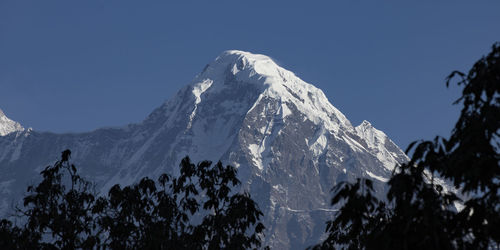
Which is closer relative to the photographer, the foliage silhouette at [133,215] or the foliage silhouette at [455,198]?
the foliage silhouette at [455,198]

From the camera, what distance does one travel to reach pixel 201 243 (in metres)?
30.7

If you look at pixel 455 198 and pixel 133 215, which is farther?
pixel 133 215

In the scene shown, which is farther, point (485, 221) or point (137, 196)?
point (137, 196)

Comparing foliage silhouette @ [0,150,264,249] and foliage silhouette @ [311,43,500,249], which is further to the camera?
foliage silhouette @ [0,150,264,249]

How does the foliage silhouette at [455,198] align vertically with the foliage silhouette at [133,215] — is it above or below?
below

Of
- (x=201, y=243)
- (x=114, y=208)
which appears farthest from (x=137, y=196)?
(x=201, y=243)

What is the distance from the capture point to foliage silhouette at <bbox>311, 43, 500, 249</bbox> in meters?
13.4

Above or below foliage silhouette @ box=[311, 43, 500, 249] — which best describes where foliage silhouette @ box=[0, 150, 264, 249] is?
above

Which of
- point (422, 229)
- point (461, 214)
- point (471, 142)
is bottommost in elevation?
point (422, 229)

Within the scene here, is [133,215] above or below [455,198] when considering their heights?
above

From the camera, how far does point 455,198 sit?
15.1 meters

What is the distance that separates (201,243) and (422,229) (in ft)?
61.3

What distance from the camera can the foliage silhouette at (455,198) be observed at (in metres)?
13.4

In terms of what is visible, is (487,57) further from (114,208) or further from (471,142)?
(114,208)
